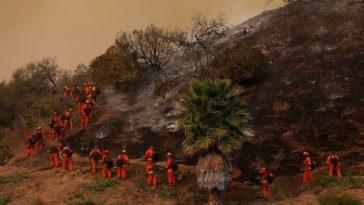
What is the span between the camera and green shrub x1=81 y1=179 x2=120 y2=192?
25406mm

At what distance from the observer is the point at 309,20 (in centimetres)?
4181

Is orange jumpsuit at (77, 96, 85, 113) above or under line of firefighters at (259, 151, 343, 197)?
above

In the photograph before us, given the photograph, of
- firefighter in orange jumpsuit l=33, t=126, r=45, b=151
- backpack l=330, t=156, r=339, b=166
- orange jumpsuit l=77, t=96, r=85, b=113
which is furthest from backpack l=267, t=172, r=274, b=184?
A: orange jumpsuit l=77, t=96, r=85, b=113

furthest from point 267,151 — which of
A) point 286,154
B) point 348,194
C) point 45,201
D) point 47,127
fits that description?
point 47,127

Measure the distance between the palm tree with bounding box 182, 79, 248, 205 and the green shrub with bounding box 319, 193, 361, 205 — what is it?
4.25 meters

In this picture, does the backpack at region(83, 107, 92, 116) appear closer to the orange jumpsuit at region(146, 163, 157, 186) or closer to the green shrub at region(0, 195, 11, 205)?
the orange jumpsuit at region(146, 163, 157, 186)

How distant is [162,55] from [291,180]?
65.5 ft

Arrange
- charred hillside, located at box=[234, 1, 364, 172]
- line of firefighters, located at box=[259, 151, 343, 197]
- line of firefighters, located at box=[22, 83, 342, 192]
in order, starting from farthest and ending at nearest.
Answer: charred hillside, located at box=[234, 1, 364, 172] < line of firefighters, located at box=[22, 83, 342, 192] < line of firefighters, located at box=[259, 151, 343, 197]

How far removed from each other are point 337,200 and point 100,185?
11639mm

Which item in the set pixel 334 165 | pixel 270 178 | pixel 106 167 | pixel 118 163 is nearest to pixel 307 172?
pixel 334 165

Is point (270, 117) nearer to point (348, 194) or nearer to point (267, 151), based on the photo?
point (267, 151)

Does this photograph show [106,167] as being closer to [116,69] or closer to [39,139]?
[39,139]

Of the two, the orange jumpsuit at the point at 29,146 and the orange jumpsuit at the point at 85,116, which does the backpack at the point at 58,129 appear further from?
the orange jumpsuit at the point at 85,116

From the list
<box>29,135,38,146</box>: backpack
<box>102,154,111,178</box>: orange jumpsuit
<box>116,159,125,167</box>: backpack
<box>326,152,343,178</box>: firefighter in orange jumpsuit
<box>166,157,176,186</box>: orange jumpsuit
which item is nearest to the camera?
<box>326,152,343,178</box>: firefighter in orange jumpsuit
